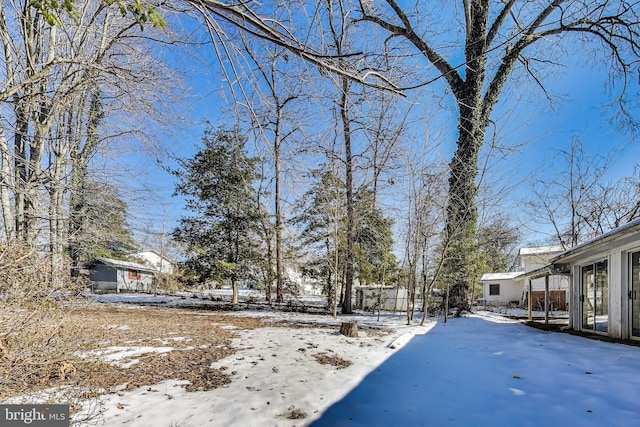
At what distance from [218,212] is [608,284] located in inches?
574

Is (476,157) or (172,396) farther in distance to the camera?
(476,157)

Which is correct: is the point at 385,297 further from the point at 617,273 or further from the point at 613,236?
the point at 613,236

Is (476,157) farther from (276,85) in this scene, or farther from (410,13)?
(276,85)

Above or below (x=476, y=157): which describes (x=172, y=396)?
below

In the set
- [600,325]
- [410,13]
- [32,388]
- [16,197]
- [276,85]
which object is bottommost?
[600,325]

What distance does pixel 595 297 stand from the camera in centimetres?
787

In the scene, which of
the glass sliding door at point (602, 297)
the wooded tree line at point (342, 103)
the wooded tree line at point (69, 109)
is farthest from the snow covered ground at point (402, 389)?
the wooded tree line at point (342, 103)

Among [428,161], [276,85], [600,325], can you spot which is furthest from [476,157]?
[276,85]

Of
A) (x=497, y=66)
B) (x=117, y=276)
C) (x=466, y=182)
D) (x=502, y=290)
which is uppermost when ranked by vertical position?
(x=497, y=66)

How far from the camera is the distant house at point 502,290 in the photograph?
908 inches

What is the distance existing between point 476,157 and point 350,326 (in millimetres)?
7203

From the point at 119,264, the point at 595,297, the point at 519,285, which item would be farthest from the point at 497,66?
the point at 119,264

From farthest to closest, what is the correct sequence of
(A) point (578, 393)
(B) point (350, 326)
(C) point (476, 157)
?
(C) point (476, 157) → (B) point (350, 326) → (A) point (578, 393)

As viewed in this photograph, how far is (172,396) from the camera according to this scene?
345cm
